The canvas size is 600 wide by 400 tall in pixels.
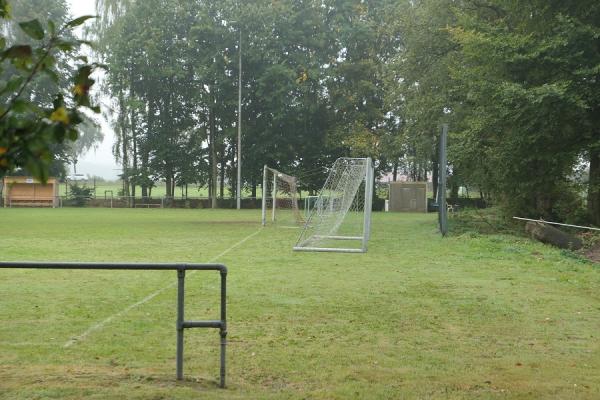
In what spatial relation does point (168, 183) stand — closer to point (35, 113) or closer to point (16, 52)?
point (35, 113)

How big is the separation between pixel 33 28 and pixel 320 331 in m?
4.92

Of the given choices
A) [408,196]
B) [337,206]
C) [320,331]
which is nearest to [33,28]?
[320,331]

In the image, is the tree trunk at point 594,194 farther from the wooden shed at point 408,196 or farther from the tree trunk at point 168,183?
the tree trunk at point 168,183

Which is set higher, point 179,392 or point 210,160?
point 210,160

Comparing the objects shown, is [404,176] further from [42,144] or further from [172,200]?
[42,144]

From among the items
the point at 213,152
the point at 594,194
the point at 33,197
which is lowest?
the point at 33,197

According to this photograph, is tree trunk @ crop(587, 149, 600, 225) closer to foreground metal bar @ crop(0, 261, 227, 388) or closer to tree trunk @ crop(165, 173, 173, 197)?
foreground metal bar @ crop(0, 261, 227, 388)

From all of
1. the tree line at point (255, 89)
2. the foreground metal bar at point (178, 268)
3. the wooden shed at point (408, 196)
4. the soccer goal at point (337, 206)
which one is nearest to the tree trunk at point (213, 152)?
the tree line at point (255, 89)

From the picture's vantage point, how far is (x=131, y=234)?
63.4 ft

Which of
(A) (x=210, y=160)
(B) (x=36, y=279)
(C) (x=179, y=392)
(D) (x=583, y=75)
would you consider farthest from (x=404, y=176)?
(C) (x=179, y=392)

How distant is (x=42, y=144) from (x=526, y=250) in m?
14.3

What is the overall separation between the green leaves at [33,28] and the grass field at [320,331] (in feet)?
9.17

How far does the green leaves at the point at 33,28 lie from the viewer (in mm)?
1921

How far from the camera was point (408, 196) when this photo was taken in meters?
42.2
